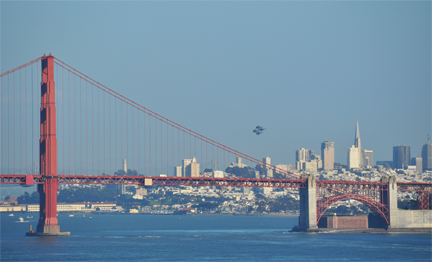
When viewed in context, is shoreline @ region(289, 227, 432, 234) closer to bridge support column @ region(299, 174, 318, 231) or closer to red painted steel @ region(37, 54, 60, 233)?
bridge support column @ region(299, 174, 318, 231)

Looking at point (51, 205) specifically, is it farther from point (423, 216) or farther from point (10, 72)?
point (423, 216)

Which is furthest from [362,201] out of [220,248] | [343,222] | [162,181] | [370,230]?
[220,248]

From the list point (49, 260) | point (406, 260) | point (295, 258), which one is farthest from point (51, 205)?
point (406, 260)

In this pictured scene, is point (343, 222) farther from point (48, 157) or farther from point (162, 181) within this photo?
point (48, 157)

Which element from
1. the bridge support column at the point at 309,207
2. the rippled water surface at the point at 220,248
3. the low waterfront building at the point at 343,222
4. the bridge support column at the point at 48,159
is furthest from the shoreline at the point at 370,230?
→ the bridge support column at the point at 48,159

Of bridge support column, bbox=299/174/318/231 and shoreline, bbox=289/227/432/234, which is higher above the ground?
bridge support column, bbox=299/174/318/231

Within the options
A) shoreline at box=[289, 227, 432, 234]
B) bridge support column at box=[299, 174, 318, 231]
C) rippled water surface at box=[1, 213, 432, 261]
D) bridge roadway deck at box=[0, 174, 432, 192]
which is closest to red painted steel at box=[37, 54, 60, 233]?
bridge roadway deck at box=[0, 174, 432, 192]

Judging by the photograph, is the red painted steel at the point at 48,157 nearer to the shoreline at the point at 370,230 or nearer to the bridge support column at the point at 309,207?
the bridge support column at the point at 309,207

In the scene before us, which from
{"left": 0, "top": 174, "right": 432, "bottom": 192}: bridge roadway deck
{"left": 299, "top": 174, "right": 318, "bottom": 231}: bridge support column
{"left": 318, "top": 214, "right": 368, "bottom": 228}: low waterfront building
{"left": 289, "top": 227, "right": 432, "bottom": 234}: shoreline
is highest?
{"left": 0, "top": 174, "right": 432, "bottom": 192}: bridge roadway deck
